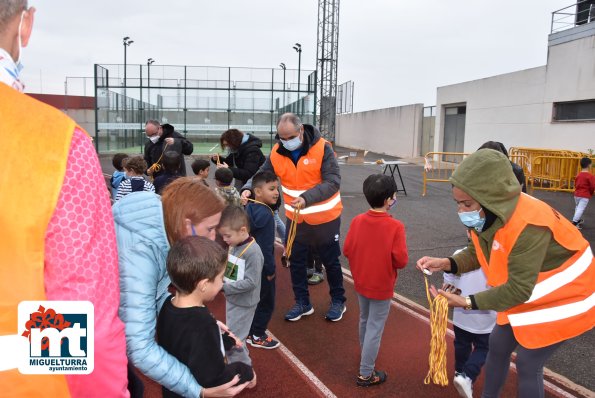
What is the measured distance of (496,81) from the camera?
74.7 ft

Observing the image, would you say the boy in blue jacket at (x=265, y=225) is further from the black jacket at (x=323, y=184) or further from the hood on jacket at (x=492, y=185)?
the hood on jacket at (x=492, y=185)

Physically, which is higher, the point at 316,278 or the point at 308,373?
the point at 316,278

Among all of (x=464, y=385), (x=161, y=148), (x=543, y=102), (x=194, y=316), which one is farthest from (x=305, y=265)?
(x=543, y=102)

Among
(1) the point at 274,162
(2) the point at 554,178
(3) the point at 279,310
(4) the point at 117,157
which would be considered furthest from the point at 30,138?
(2) the point at 554,178

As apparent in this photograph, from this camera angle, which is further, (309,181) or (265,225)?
(309,181)

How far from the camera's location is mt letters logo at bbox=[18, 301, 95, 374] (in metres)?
1.10

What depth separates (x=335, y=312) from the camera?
4.92 m

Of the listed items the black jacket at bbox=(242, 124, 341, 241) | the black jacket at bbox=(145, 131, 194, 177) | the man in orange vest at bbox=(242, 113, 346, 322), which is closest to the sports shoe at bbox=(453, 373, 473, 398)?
the man in orange vest at bbox=(242, 113, 346, 322)

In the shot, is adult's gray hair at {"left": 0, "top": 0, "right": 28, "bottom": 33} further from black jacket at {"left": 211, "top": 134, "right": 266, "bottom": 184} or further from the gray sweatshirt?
black jacket at {"left": 211, "top": 134, "right": 266, "bottom": 184}

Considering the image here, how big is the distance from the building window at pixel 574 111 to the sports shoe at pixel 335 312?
16.2 meters

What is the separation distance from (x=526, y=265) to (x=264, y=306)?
2.46m

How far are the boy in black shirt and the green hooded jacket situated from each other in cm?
140

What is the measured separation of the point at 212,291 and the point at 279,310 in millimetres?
3410

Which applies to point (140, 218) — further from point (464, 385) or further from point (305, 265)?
point (305, 265)
